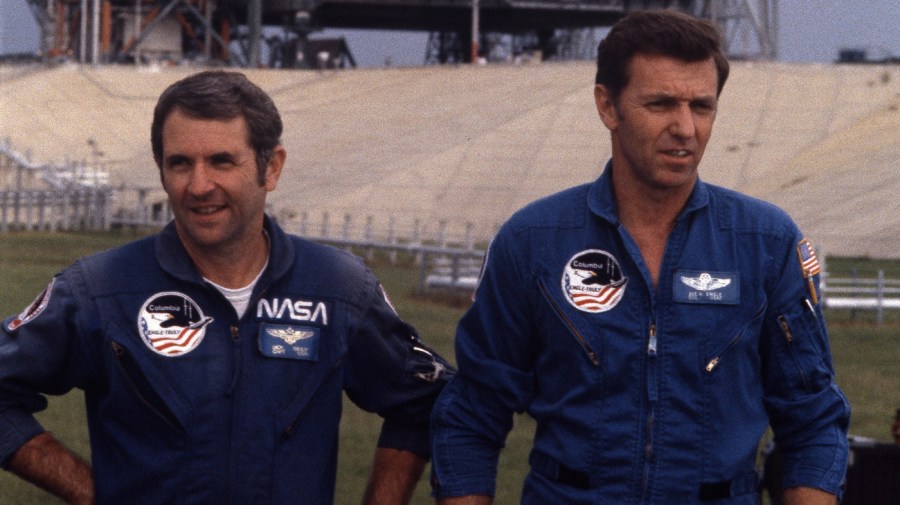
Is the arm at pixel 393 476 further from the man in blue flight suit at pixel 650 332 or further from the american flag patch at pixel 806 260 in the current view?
the american flag patch at pixel 806 260

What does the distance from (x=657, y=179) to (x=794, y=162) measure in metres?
44.7

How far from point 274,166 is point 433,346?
13.4 m

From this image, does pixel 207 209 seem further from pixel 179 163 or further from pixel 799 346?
pixel 799 346

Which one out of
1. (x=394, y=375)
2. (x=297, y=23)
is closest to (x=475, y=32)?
(x=297, y=23)

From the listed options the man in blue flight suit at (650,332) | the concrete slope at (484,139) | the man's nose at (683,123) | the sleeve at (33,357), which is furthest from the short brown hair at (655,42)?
the concrete slope at (484,139)

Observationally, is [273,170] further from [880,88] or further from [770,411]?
[880,88]

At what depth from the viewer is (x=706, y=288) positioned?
4734mm

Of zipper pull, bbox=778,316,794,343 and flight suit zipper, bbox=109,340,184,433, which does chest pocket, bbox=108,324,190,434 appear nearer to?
flight suit zipper, bbox=109,340,184,433

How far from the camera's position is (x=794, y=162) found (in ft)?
159

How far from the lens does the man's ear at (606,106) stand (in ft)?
16.3

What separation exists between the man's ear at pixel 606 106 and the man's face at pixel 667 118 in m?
0.09

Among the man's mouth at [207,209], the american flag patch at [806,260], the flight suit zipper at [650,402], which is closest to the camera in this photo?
the flight suit zipper at [650,402]

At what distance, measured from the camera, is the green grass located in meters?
11.0

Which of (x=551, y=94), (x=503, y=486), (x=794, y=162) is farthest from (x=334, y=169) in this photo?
(x=503, y=486)
